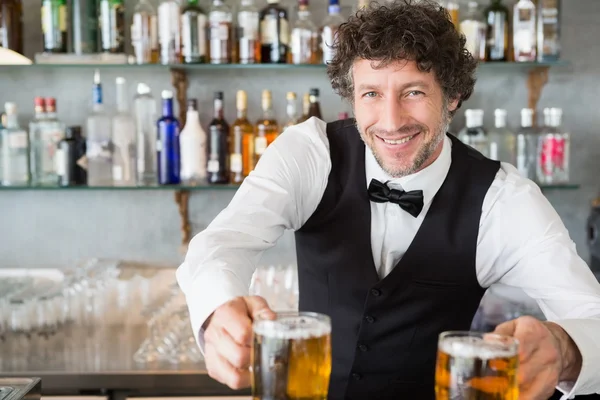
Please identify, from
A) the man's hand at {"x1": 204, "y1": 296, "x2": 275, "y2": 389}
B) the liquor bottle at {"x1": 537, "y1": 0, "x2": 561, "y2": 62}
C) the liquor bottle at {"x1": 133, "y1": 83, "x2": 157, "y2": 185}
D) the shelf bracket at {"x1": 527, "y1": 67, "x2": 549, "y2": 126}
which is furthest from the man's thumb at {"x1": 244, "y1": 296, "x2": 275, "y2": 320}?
the shelf bracket at {"x1": 527, "y1": 67, "x2": 549, "y2": 126}

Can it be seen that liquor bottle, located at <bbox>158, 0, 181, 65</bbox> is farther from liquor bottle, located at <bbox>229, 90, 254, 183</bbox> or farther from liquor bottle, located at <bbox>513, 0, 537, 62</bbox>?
liquor bottle, located at <bbox>513, 0, 537, 62</bbox>

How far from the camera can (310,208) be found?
1.71 metres

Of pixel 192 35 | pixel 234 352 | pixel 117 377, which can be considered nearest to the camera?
pixel 234 352

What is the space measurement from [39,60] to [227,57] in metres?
0.66

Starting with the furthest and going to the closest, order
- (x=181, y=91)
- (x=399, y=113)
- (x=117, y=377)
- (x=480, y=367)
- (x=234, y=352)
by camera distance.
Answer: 1. (x=181, y=91)
2. (x=117, y=377)
3. (x=399, y=113)
4. (x=234, y=352)
5. (x=480, y=367)

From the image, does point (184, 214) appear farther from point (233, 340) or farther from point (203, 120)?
point (233, 340)

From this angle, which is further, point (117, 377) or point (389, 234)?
point (117, 377)

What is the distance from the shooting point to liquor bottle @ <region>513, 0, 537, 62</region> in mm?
2572

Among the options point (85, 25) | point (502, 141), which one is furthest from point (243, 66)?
point (502, 141)

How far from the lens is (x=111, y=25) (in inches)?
103

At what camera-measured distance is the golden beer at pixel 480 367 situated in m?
0.77

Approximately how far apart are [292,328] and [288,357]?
31mm

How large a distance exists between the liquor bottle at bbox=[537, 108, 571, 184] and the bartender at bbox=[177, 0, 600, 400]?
89 centimetres

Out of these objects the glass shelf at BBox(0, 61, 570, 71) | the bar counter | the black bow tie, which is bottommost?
the bar counter
